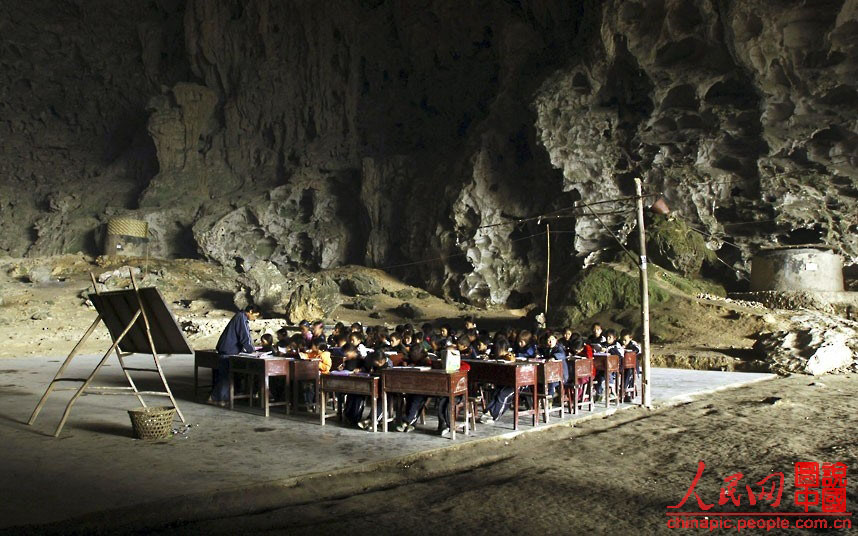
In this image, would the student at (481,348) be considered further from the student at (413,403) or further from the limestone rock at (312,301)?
the limestone rock at (312,301)

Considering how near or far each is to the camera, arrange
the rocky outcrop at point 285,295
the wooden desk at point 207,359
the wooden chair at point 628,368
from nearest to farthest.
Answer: the wooden desk at point 207,359 < the wooden chair at point 628,368 < the rocky outcrop at point 285,295

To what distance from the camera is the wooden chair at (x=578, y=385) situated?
32.3ft

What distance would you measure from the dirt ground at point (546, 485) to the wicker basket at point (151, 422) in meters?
2.44

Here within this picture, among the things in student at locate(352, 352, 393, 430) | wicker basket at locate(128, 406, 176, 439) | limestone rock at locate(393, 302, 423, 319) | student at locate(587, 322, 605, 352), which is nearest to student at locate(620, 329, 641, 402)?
student at locate(587, 322, 605, 352)

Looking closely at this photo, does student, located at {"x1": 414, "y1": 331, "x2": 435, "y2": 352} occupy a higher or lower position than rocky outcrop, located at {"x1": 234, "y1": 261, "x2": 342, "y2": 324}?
lower

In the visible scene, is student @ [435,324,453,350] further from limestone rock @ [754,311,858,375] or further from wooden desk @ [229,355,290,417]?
limestone rock @ [754,311,858,375]

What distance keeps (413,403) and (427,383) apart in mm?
835

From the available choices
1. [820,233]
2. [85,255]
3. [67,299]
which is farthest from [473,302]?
[85,255]

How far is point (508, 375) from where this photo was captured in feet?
28.6

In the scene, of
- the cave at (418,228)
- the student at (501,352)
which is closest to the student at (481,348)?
the cave at (418,228)

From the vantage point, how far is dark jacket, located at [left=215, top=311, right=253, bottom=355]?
1066cm

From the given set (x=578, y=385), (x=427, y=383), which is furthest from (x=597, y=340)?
(x=427, y=383)

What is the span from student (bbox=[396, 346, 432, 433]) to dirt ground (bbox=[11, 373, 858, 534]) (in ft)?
3.65

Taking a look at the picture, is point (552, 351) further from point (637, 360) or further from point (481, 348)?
point (637, 360)
